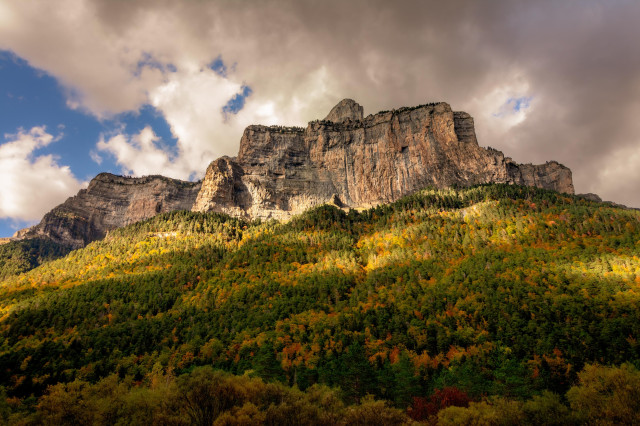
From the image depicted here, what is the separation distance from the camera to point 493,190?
538ft

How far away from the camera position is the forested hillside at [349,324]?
37.6 metres

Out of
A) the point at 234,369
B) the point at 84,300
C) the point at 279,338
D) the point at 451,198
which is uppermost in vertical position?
the point at 451,198

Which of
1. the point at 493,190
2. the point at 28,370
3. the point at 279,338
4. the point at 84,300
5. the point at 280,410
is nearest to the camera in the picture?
the point at 280,410

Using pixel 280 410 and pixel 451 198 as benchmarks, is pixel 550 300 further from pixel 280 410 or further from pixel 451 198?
pixel 451 198

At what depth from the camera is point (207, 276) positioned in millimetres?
112062

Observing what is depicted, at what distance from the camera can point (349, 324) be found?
79000 mm

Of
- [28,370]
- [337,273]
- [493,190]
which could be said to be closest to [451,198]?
[493,190]

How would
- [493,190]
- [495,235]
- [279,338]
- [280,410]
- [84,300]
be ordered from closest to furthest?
[280,410] < [279,338] < [84,300] < [495,235] < [493,190]

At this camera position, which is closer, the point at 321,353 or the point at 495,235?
the point at 321,353

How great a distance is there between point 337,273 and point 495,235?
198 ft

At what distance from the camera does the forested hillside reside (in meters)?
37.6

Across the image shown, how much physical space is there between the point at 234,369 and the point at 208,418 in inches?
1502

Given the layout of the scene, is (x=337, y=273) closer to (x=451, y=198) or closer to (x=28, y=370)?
(x=28, y=370)

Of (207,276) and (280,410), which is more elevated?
(207,276)
